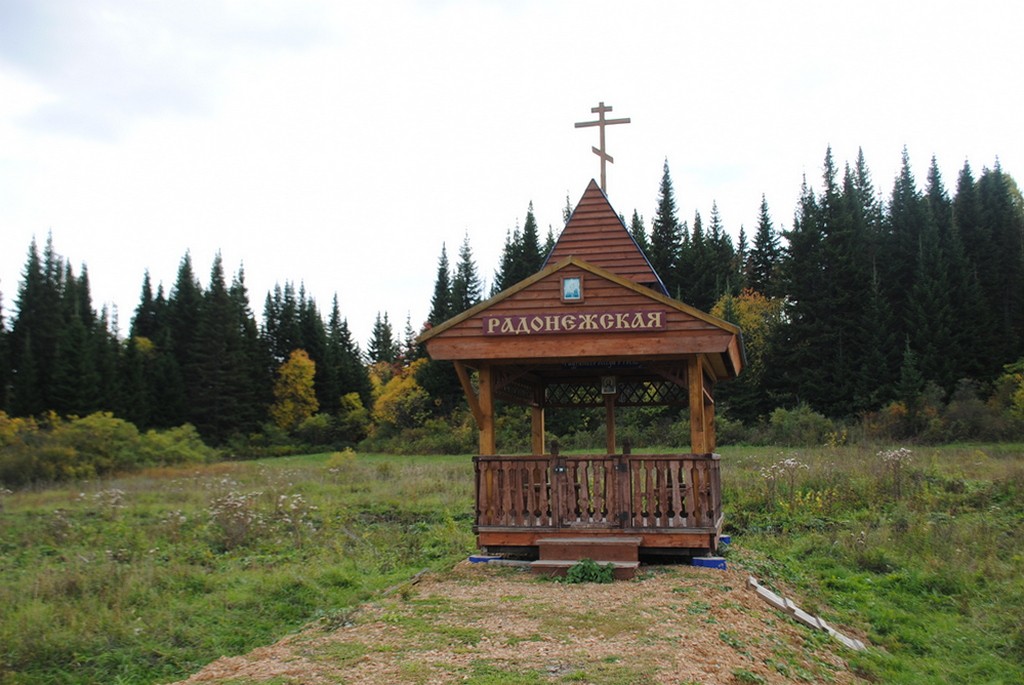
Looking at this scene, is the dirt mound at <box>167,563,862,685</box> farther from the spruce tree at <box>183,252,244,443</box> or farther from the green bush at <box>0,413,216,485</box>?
the spruce tree at <box>183,252,244,443</box>

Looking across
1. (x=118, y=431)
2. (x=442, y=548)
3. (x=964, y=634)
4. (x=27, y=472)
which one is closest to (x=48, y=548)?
(x=442, y=548)

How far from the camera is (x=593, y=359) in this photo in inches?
449

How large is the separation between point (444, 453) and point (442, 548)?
30.6 metres

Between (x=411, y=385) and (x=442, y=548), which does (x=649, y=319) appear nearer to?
(x=442, y=548)

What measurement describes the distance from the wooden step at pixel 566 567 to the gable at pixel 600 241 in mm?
4214

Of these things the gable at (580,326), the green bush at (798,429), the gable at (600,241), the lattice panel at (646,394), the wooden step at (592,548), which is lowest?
the wooden step at (592,548)

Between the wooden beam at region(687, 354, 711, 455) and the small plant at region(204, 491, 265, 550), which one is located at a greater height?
the wooden beam at region(687, 354, 711, 455)

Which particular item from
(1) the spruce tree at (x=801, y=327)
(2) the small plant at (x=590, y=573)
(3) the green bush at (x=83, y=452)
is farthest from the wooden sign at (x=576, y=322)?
(1) the spruce tree at (x=801, y=327)

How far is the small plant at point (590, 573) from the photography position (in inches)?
393

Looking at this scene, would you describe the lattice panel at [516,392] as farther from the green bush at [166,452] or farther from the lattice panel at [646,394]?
the green bush at [166,452]

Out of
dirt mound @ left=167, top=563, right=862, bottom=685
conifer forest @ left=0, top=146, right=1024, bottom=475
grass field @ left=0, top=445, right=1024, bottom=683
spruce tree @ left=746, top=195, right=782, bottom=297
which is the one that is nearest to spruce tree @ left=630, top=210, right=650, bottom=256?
conifer forest @ left=0, top=146, right=1024, bottom=475

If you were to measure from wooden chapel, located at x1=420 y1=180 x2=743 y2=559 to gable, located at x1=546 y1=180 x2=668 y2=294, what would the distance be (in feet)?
4.27

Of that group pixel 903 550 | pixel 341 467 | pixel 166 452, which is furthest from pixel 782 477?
pixel 166 452

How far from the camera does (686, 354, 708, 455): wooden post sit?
10.8 meters
